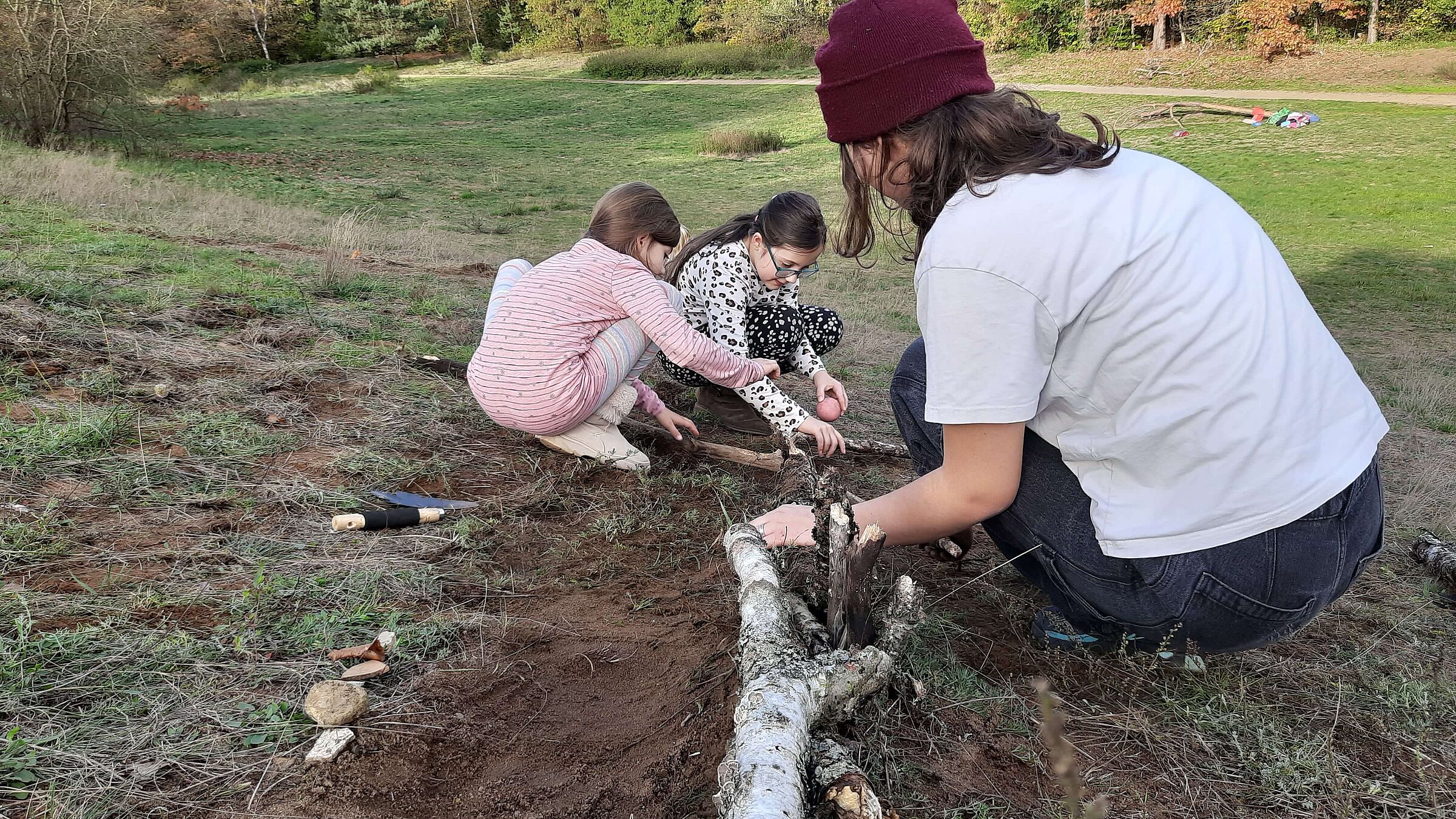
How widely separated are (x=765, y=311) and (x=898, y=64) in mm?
2278

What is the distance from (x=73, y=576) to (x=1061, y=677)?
2467mm

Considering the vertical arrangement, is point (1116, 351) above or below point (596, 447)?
above

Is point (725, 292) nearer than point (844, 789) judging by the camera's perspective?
No

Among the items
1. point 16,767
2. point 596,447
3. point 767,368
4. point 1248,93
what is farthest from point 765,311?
point 1248,93

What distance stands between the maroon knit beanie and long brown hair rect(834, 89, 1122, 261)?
0.11 ft

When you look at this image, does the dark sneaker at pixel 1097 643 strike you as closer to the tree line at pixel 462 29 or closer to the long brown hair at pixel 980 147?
the long brown hair at pixel 980 147

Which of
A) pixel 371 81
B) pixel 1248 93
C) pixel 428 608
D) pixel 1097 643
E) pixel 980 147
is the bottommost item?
pixel 1097 643

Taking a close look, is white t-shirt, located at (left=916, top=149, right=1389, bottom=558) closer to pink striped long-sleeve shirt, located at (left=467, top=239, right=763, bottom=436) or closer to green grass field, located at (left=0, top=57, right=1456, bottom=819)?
green grass field, located at (left=0, top=57, right=1456, bottom=819)

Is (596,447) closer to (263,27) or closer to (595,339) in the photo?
(595,339)

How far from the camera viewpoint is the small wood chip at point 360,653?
1971mm

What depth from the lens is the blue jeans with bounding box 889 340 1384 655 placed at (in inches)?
69.5

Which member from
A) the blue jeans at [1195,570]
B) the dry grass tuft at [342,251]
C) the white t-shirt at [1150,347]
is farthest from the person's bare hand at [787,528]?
the dry grass tuft at [342,251]

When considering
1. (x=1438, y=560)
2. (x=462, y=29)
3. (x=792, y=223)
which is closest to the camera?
(x=1438, y=560)

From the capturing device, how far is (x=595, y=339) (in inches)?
127
